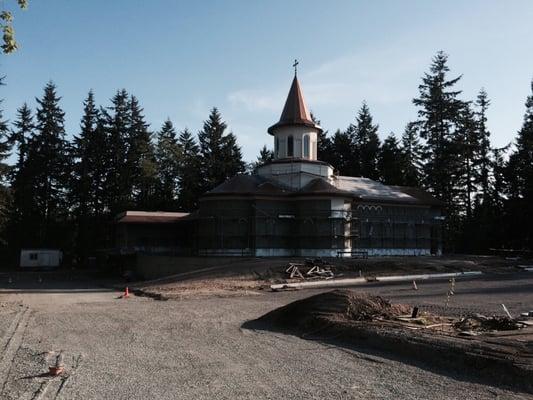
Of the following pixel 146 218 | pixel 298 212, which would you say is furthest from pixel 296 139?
pixel 146 218

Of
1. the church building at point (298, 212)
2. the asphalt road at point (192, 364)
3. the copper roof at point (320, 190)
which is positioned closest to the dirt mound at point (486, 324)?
the asphalt road at point (192, 364)

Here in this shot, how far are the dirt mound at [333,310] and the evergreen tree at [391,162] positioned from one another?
1942 inches

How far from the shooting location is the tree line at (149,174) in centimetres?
5694

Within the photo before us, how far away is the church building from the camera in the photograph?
39.0m

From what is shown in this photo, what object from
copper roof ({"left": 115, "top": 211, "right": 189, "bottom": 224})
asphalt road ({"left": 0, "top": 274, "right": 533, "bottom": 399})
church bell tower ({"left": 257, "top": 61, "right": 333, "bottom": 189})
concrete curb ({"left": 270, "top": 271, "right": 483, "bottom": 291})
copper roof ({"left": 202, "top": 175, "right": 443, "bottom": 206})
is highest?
church bell tower ({"left": 257, "top": 61, "right": 333, "bottom": 189})

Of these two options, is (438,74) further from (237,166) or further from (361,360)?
(361,360)

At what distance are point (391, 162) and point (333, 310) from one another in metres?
53.4

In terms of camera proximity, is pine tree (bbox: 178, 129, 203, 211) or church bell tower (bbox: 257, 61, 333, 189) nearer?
church bell tower (bbox: 257, 61, 333, 189)

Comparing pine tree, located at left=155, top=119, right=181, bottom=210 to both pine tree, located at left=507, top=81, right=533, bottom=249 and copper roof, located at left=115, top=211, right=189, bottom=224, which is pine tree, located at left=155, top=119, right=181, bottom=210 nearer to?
copper roof, located at left=115, top=211, right=189, bottom=224

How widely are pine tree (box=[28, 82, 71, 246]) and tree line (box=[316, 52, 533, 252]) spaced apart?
3114cm

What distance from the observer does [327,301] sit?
1546cm

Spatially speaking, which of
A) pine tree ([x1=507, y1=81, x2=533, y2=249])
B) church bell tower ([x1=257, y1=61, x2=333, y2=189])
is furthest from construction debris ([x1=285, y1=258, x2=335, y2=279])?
pine tree ([x1=507, y1=81, x2=533, y2=249])

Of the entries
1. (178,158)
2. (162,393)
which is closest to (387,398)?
(162,393)

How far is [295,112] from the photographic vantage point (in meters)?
44.0
